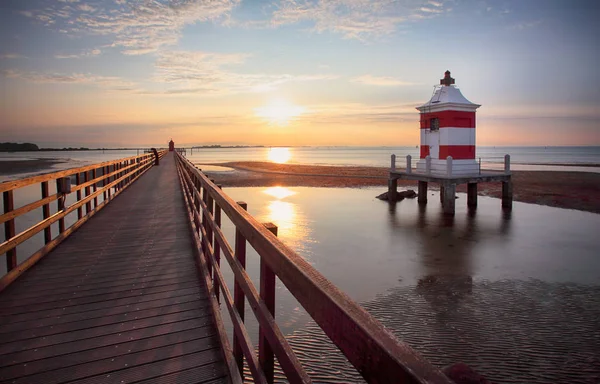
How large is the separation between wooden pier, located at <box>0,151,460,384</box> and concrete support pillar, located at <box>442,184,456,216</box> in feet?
39.2

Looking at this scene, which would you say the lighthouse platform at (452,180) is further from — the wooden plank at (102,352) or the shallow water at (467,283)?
the wooden plank at (102,352)

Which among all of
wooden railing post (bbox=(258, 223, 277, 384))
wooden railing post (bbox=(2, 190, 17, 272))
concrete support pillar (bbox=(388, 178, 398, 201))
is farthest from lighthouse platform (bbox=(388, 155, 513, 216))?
wooden railing post (bbox=(258, 223, 277, 384))

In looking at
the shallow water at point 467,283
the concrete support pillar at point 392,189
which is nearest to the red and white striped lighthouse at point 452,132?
the shallow water at point 467,283

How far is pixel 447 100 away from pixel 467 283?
10.5 meters

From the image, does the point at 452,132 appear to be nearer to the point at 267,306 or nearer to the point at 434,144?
the point at 434,144

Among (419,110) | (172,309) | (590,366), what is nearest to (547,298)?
(590,366)

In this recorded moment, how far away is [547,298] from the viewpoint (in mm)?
6617

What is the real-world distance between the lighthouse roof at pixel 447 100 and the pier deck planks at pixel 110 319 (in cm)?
1340

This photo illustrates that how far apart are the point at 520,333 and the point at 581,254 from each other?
6.16 m

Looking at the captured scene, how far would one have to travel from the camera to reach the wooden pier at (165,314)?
1.11 metres

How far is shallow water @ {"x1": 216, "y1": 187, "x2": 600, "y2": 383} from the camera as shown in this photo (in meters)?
4.64

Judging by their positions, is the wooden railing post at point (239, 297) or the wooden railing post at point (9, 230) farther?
the wooden railing post at point (9, 230)

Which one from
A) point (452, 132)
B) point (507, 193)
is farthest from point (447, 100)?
point (507, 193)

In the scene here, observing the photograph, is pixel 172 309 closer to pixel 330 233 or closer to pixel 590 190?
pixel 330 233
